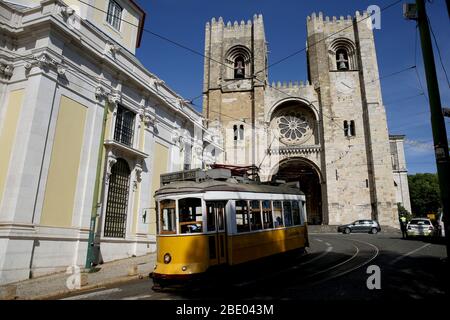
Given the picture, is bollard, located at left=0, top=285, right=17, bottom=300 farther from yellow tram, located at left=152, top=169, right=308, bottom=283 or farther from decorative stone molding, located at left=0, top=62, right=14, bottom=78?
decorative stone molding, located at left=0, top=62, right=14, bottom=78

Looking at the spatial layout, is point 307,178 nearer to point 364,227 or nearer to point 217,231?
point 364,227

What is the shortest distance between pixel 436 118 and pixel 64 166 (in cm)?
1147

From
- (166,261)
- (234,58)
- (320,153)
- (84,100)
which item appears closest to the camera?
(166,261)

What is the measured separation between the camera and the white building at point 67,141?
10.0 meters

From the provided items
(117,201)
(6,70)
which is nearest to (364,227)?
(117,201)

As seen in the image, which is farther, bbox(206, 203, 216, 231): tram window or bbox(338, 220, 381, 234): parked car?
bbox(338, 220, 381, 234): parked car

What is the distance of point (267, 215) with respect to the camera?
9492 mm

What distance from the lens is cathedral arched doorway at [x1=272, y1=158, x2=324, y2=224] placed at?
114ft

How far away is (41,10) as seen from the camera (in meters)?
11.6

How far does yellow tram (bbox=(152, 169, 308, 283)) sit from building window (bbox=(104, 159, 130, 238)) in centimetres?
603

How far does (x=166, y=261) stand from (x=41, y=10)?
10.5 meters

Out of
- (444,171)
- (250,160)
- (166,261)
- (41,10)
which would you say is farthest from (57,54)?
(250,160)

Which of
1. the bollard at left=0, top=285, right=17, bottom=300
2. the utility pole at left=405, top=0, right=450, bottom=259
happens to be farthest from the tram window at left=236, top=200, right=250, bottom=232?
the bollard at left=0, top=285, right=17, bottom=300
